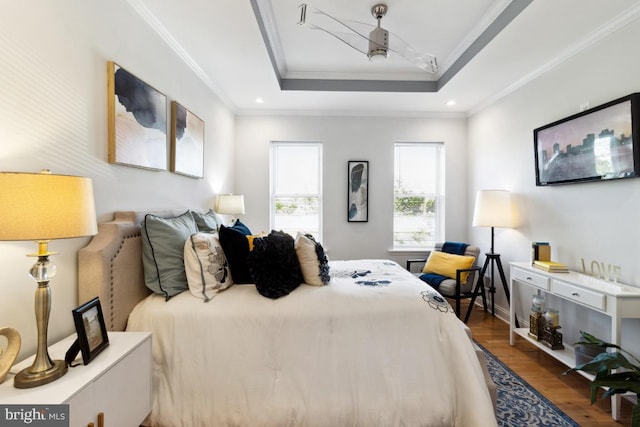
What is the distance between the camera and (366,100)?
3.77 meters

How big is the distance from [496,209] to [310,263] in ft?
8.08

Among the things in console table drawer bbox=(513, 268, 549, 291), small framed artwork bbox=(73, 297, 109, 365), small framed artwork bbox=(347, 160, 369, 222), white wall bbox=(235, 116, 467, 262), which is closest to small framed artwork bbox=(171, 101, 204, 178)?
white wall bbox=(235, 116, 467, 262)

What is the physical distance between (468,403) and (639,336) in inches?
58.8

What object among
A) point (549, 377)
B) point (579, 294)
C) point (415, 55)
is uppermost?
point (415, 55)

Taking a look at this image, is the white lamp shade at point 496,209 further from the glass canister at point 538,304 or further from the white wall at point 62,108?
the white wall at point 62,108

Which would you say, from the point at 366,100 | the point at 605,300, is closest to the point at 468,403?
the point at 605,300

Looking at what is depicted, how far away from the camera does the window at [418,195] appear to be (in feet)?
14.2

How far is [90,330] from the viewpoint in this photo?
46.5 inches

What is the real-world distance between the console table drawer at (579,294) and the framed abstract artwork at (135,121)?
3.30 m

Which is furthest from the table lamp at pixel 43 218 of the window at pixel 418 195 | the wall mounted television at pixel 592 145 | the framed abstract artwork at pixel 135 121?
the window at pixel 418 195

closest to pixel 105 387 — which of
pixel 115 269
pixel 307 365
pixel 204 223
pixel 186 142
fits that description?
pixel 115 269

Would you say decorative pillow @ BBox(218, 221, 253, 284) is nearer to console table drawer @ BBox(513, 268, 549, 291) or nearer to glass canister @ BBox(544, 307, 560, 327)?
console table drawer @ BBox(513, 268, 549, 291)

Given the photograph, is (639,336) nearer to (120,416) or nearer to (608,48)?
(608,48)

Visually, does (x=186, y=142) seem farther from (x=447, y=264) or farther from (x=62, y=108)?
(x=447, y=264)
